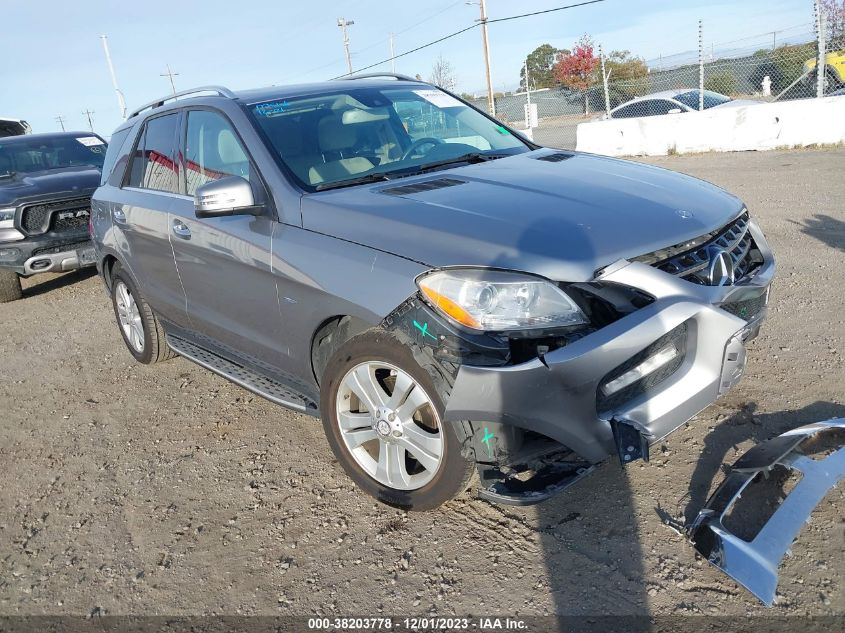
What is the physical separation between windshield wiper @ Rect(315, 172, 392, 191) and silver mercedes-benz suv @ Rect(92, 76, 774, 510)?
14 millimetres

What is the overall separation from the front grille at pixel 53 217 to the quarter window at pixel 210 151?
440 centimetres

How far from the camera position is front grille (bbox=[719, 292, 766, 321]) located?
2.55 meters

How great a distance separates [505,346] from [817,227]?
5.57 meters

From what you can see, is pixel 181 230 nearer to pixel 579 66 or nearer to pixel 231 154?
pixel 231 154

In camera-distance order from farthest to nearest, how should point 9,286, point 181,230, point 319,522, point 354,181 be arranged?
point 9,286 < point 181,230 < point 354,181 < point 319,522

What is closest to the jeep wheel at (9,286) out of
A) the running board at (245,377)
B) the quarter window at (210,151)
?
the running board at (245,377)

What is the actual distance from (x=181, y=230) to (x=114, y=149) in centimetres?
171

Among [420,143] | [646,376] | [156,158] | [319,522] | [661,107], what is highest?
[156,158]

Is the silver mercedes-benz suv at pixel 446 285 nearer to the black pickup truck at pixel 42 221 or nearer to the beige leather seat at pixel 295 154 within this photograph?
the beige leather seat at pixel 295 154

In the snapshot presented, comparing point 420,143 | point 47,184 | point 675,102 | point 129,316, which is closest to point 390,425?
point 420,143

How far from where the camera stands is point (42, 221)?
24.4 ft

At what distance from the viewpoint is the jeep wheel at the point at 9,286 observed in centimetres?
744

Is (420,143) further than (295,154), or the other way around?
(420,143)

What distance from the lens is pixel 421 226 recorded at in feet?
8.52
